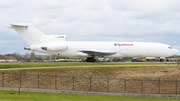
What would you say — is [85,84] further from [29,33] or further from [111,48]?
[29,33]

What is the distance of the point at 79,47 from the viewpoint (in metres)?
52.3

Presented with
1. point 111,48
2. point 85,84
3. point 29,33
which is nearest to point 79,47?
point 111,48

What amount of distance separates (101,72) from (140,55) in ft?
51.0

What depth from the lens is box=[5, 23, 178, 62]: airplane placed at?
5175cm

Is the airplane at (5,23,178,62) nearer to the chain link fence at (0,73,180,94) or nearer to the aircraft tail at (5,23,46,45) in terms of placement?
the aircraft tail at (5,23,46,45)

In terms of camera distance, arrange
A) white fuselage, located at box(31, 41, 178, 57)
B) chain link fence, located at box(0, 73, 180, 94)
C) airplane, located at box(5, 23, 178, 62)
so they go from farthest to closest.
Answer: white fuselage, located at box(31, 41, 178, 57) < airplane, located at box(5, 23, 178, 62) < chain link fence, located at box(0, 73, 180, 94)

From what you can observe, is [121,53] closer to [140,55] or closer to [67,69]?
[140,55]

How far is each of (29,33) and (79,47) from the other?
11080 mm

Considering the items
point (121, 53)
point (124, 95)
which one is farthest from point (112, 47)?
point (124, 95)

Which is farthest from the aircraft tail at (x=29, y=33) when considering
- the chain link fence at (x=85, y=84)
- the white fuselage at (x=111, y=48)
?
the chain link fence at (x=85, y=84)

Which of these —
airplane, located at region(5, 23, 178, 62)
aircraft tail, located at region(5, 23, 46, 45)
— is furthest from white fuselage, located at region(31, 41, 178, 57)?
aircraft tail, located at region(5, 23, 46, 45)

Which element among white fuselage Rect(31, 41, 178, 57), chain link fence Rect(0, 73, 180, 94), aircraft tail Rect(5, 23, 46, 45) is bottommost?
chain link fence Rect(0, 73, 180, 94)

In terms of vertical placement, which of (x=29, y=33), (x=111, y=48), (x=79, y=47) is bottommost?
→ (x=111, y=48)

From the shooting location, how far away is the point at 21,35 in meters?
52.0
